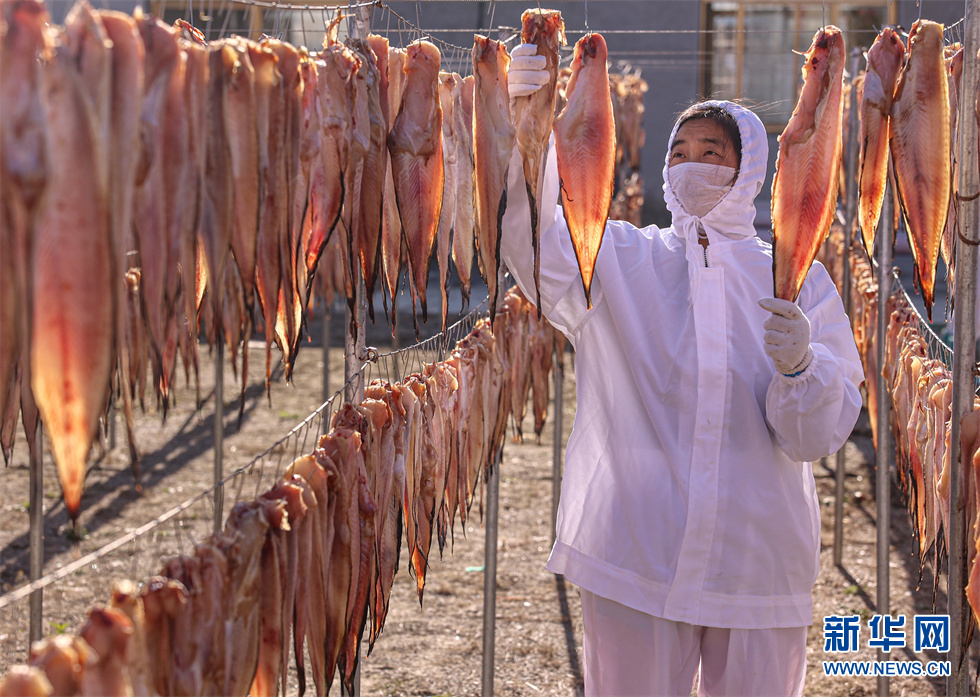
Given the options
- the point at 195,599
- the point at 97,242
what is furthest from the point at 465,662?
the point at 97,242

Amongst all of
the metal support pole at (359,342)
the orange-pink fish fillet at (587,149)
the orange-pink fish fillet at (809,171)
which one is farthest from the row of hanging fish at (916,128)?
the metal support pole at (359,342)

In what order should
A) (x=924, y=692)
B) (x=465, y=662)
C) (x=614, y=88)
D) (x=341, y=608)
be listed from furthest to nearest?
(x=614, y=88)
(x=465, y=662)
(x=924, y=692)
(x=341, y=608)

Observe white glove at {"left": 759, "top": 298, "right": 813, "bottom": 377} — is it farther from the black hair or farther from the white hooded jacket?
the black hair

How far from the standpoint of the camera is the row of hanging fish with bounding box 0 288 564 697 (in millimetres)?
1315

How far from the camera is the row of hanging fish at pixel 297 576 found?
1.32 meters

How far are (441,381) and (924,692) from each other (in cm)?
301

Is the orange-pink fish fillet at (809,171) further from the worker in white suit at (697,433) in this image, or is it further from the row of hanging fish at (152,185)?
the row of hanging fish at (152,185)

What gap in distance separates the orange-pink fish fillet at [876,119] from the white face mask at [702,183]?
0.42 metres

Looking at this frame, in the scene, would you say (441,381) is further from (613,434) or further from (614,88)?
(614,88)

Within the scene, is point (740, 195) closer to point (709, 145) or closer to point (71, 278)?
point (709, 145)

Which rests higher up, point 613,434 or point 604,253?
point 604,253

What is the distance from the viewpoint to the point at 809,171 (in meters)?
2.26

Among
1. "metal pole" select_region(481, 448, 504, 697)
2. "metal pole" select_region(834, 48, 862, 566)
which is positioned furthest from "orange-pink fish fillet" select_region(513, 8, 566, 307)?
"metal pole" select_region(834, 48, 862, 566)

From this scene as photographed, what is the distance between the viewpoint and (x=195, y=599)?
60.0 inches
